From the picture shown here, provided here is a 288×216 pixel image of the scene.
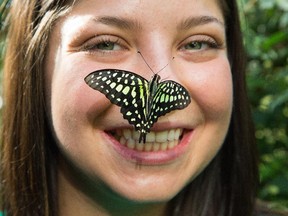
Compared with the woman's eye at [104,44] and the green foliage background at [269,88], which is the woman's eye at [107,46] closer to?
the woman's eye at [104,44]

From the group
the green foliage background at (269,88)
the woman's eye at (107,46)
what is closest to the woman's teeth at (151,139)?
the woman's eye at (107,46)

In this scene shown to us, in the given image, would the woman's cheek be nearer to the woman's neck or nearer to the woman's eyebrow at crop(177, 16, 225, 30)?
the woman's eyebrow at crop(177, 16, 225, 30)

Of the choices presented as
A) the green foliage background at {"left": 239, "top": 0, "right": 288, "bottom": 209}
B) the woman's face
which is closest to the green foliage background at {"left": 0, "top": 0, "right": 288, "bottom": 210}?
the green foliage background at {"left": 239, "top": 0, "right": 288, "bottom": 209}

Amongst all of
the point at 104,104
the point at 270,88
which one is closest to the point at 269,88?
the point at 270,88

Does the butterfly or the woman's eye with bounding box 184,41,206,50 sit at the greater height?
the woman's eye with bounding box 184,41,206,50

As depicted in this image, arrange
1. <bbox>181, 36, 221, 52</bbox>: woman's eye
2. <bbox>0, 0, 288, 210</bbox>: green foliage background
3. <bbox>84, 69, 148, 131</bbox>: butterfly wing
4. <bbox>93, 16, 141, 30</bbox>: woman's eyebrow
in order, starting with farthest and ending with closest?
<bbox>0, 0, 288, 210</bbox>: green foliage background, <bbox>181, 36, 221, 52</bbox>: woman's eye, <bbox>93, 16, 141, 30</bbox>: woman's eyebrow, <bbox>84, 69, 148, 131</bbox>: butterfly wing

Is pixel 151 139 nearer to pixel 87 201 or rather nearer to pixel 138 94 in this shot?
pixel 138 94
